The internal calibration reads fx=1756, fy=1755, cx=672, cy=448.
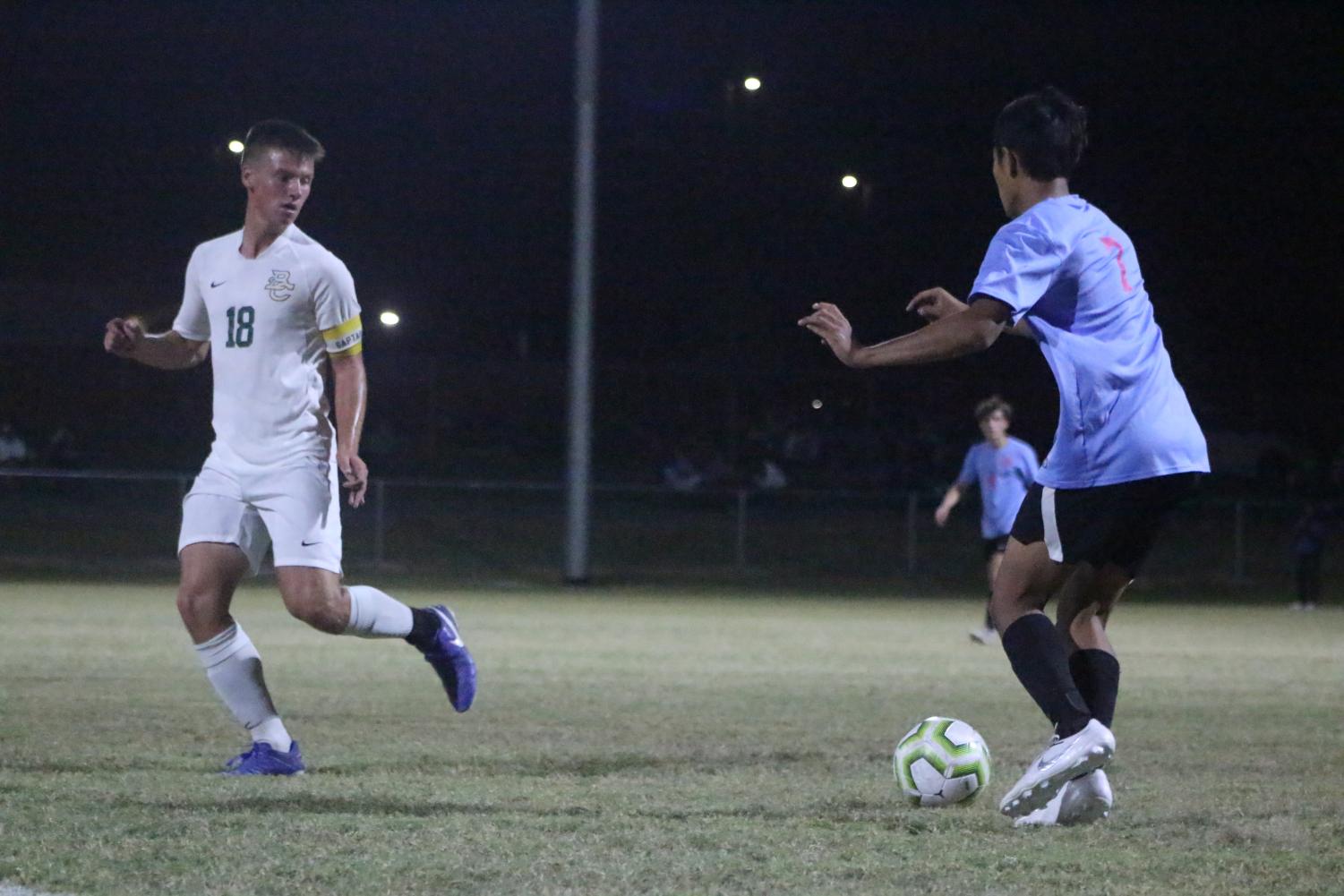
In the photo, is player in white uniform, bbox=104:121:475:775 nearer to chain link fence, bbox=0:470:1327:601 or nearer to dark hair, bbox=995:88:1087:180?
dark hair, bbox=995:88:1087:180

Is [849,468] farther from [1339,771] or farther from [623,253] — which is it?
[1339,771]

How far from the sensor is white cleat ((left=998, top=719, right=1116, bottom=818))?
4.98m

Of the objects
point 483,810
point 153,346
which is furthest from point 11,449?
point 483,810

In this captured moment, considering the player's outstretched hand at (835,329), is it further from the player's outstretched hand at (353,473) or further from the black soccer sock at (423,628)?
the black soccer sock at (423,628)

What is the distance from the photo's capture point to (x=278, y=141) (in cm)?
622

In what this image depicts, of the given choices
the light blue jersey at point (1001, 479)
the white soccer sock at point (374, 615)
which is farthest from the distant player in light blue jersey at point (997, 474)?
the white soccer sock at point (374, 615)

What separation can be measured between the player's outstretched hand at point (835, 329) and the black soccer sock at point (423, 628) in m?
2.49

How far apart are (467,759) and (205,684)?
10.9 feet

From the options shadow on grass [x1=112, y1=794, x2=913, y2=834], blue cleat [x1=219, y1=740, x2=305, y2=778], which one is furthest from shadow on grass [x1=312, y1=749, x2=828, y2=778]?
shadow on grass [x1=112, y1=794, x2=913, y2=834]

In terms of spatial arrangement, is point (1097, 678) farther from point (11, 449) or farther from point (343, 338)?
point (11, 449)

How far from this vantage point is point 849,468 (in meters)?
34.3

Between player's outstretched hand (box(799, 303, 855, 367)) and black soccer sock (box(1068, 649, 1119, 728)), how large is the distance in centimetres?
136

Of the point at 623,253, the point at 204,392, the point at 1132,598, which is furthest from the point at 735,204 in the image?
the point at 1132,598

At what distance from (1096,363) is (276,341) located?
284 centimetres
